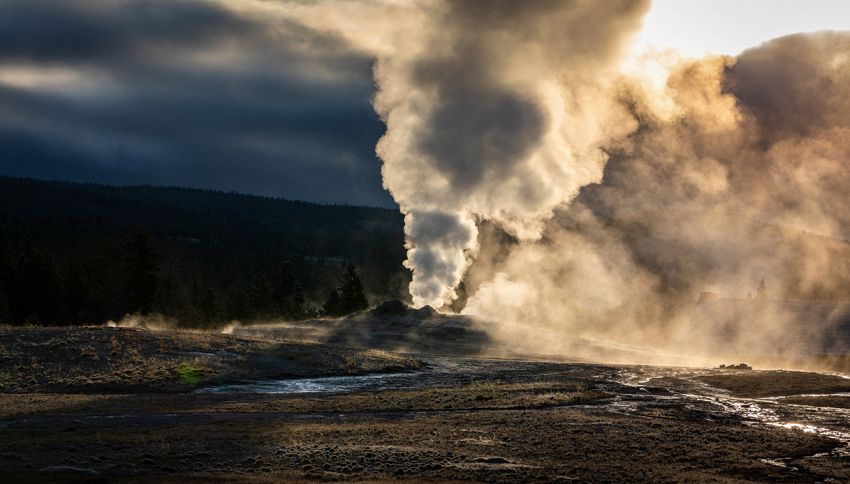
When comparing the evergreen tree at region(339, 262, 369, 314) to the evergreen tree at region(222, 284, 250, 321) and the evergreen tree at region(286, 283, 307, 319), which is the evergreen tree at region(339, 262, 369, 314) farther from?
the evergreen tree at region(222, 284, 250, 321)

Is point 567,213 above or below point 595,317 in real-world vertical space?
above

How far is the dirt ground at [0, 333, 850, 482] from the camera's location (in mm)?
20672

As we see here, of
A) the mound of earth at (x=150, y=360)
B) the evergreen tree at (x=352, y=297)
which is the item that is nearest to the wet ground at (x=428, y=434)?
the mound of earth at (x=150, y=360)

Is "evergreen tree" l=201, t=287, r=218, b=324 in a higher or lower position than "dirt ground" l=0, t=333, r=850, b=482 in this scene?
higher

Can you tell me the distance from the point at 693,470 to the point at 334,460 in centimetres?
905

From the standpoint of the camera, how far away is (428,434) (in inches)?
1022

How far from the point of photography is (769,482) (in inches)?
809

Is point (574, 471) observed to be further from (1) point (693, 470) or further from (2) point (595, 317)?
(2) point (595, 317)

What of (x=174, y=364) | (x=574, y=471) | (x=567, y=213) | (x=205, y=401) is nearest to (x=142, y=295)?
(x=174, y=364)

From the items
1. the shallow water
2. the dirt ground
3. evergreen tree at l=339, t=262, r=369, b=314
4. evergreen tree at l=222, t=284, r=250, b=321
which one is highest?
evergreen tree at l=339, t=262, r=369, b=314

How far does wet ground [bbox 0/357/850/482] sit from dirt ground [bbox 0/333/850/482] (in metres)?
0.07

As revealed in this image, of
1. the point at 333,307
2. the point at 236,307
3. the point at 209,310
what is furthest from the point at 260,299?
the point at 333,307

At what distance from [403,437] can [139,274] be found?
2775 inches

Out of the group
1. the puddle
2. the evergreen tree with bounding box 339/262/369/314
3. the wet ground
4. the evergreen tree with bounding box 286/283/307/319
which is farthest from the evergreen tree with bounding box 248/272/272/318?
the wet ground
